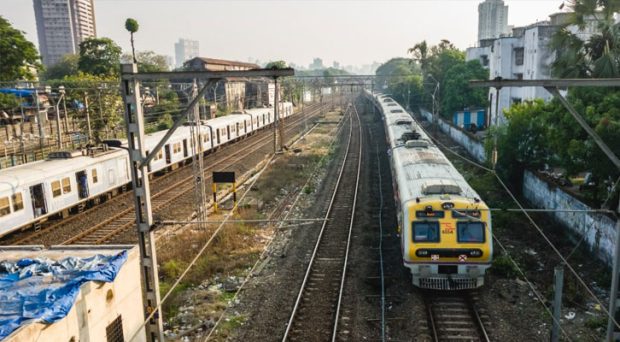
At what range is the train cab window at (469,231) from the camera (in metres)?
12.6

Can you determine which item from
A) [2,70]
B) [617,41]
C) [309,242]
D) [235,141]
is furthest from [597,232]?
[2,70]

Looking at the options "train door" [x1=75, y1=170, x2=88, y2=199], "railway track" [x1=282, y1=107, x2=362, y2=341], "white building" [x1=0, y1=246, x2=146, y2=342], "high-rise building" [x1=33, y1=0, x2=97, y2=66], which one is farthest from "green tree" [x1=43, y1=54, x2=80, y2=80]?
"high-rise building" [x1=33, y1=0, x2=97, y2=66]

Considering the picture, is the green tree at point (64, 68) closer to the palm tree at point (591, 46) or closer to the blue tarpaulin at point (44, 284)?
the palm tree at point (591, 46)

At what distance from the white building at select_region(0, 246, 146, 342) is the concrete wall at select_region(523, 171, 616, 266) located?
11.9m

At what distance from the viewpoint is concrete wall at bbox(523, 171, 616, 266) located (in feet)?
47.7

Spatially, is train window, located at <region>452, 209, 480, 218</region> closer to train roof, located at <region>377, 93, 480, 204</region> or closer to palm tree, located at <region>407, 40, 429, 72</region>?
train roof, located at <region>377, 93, 480, 204</region>

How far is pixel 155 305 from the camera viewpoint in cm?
935

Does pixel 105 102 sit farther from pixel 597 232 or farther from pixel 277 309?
pixel 597 232

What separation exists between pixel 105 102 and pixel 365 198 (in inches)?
1010

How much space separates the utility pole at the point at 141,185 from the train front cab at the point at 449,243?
258 inches

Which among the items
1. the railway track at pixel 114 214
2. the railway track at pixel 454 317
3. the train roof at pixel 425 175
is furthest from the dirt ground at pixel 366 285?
the railway track at pixel 114 214

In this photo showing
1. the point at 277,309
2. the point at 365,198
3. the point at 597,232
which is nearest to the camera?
the point at 277,309

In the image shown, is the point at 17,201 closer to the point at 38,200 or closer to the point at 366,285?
the point at 38,200

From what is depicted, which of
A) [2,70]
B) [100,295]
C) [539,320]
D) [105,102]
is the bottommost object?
[539,320]
